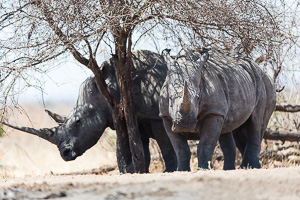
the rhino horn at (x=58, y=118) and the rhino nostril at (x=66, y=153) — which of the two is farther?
the rhino horn at (x=58, y=118)

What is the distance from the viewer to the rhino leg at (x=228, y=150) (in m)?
10.4

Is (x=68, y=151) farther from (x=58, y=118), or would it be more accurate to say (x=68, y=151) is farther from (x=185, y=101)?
(x=185, y=101)

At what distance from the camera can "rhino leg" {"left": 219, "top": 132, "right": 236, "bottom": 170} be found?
1039 centimetres

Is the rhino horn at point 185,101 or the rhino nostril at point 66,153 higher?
the rhino horn at point 185,101

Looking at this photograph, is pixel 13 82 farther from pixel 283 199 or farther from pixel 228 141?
pixel 283 199

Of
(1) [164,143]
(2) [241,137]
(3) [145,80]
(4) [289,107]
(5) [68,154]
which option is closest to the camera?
(1) [164,143]

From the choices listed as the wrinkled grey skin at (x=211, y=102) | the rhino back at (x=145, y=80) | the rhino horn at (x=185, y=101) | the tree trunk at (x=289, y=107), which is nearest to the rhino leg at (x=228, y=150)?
the wrinkled grey skin at (x=211, y=102)

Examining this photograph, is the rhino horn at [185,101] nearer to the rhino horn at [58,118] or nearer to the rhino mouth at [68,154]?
the rhino mouth at [68,154]

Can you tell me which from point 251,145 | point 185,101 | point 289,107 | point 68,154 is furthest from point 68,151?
point 289,107

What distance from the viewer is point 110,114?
10430mm

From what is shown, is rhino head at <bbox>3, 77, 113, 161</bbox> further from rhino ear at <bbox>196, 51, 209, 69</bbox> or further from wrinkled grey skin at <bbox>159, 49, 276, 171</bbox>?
rhino ear at <bbox>196, 51, 209, 69</bbox>

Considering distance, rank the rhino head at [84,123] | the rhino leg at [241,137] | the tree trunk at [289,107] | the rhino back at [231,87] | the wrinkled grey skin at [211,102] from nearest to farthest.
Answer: the wrinkled grey skin at [211,102], the rhino back at [231,87], the rhino head at [84,123], the rhino leg at [241,137], the tree trunk at [289,107]

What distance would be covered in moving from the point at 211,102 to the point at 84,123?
2609 millimetres

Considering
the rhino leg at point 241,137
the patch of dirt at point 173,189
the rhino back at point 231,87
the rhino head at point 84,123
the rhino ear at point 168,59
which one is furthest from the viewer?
the rhino leg at point 241,137
